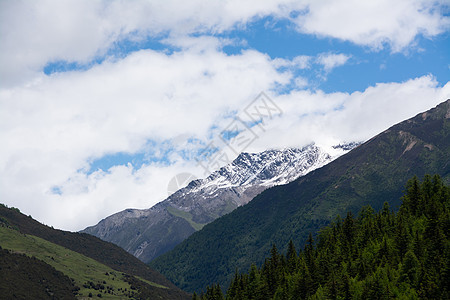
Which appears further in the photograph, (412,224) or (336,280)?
(412,224)

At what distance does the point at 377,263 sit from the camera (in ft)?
495

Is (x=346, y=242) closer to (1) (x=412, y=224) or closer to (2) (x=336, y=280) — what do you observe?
(1) (x=412, y=224)

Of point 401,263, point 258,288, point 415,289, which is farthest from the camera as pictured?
point 258,288

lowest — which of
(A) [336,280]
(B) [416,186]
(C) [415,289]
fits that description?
(C) [415,289]

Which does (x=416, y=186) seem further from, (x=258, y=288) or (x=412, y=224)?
(x=258, y=288)

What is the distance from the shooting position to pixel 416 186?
184875 mm

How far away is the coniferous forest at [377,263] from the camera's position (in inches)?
5133

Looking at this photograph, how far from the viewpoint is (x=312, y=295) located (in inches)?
5915

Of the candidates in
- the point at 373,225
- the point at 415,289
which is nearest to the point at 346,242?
the point at 373,225

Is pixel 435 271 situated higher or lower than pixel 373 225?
lower

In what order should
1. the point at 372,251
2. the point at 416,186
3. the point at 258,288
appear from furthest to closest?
the point at 416,186, the point at 258,288, the point at 372,251

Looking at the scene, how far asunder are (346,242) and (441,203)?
1359 inches

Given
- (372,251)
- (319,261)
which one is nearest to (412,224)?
(372,251)

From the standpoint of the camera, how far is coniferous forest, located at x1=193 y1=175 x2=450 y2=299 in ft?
428
